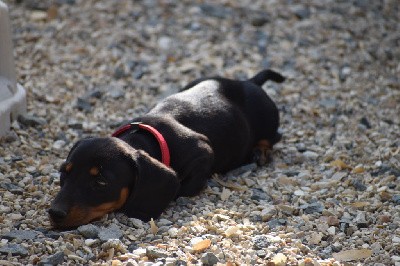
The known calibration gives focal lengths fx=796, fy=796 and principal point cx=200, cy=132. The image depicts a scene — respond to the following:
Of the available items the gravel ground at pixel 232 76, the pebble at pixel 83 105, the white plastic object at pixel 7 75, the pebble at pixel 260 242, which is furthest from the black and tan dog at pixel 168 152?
the white plastic object at pixel 7 75

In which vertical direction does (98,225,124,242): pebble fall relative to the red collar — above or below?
below

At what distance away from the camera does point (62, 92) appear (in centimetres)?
709

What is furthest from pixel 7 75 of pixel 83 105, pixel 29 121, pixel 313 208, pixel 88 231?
pixel 313 208

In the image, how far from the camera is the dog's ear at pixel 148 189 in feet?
15.9

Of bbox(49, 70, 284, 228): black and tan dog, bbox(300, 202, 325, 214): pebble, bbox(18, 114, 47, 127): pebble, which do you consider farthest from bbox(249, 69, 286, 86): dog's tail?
bbox(18, 114, 47, 127): pebble

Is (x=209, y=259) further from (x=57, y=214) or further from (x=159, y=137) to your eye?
(x=159, y=137)

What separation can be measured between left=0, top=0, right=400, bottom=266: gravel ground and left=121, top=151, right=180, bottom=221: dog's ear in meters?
0.09

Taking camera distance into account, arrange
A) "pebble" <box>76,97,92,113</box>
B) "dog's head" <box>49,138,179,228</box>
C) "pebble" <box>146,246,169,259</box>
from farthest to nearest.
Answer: "pebble" <box>76,97,92,113</box>, "dog's head" <box>49,138,179,228</box>, "pebble" <box>146,246,169,259</box>

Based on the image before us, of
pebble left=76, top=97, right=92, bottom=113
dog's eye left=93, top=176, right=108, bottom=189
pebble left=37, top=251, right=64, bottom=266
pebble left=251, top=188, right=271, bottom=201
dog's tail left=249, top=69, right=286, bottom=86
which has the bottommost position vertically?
pebble left=251, top=188, right=271, bottom=201

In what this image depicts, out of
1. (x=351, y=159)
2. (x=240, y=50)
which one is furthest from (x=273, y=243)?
(x=240, y=50)

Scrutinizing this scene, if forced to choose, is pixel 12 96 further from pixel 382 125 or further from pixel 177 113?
pixel 382 125

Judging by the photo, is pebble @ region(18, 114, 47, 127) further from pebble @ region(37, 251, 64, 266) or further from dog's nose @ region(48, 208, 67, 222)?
pebble @ region(37, 251, 64, 266)

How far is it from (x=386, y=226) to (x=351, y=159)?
1.21 metres

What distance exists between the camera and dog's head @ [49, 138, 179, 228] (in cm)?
460
